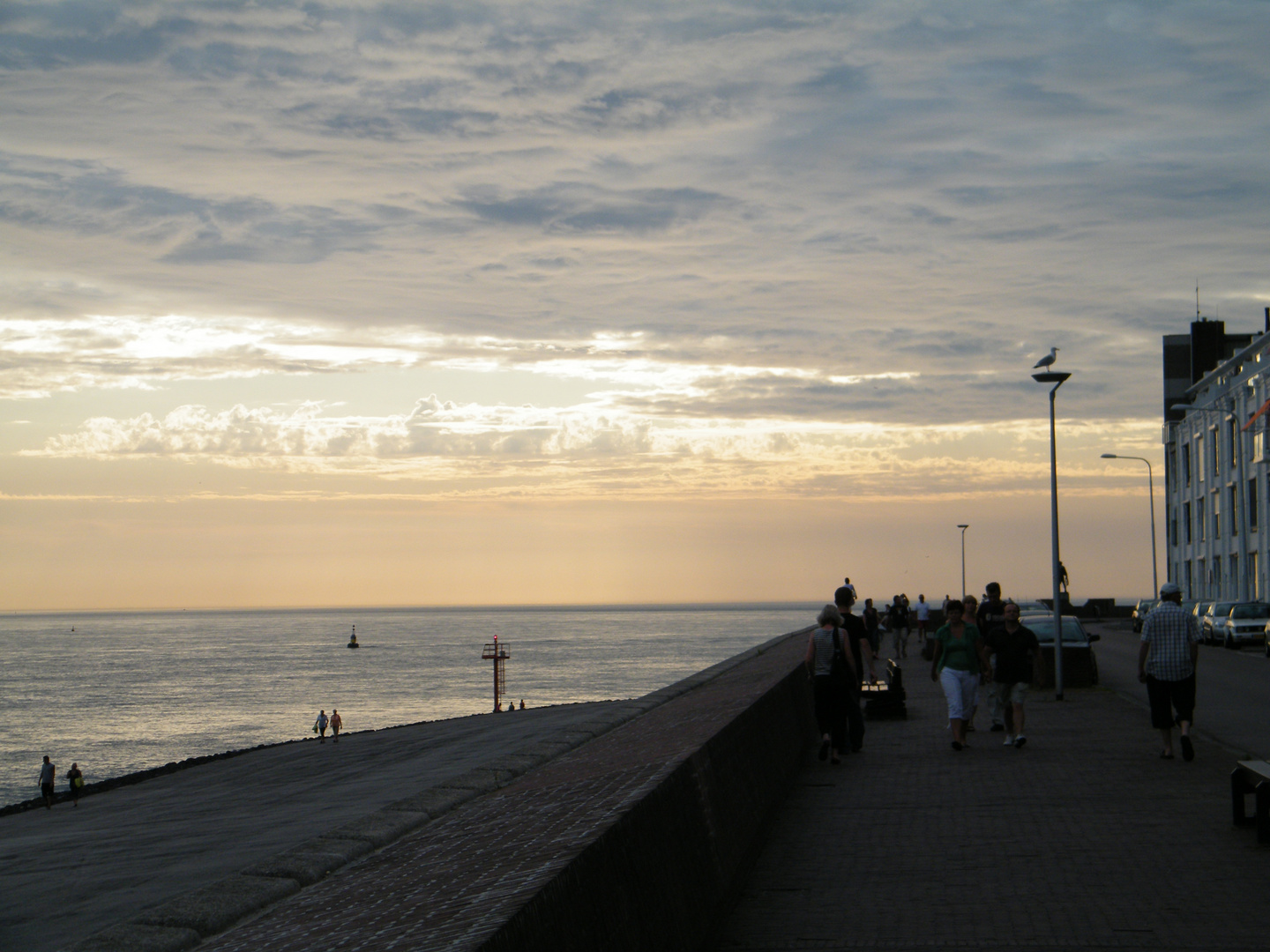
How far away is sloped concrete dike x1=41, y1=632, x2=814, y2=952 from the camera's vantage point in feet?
12.7

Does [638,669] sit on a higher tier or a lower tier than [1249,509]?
lower

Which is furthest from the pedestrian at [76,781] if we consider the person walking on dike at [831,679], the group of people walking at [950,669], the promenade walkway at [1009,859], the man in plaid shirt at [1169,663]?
the man in plaid shirt at [1169,663]

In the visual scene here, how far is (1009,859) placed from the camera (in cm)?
793

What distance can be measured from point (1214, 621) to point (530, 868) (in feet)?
156

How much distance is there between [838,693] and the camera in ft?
43.1

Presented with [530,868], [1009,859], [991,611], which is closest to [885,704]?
[991,611]

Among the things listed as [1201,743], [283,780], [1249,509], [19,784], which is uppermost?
[1249,509]

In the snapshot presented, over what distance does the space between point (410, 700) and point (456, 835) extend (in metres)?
87.0

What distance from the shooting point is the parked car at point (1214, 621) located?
1790 inches

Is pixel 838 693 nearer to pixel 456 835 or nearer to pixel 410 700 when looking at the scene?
pixel 456 835

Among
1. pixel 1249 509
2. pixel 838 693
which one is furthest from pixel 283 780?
pixel 1249 509

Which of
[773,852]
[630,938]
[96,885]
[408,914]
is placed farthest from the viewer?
[96,885]

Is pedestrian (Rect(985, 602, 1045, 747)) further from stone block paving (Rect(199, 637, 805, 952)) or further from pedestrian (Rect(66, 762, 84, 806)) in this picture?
pedestrian (Rect(66, 762, 84, 806))

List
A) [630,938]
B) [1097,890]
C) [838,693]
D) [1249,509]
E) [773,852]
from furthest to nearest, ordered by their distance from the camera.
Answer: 1. [1249,509]
2. [838,693]
3. [773,852]
4. [1097,890]
5. [630,938]
